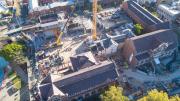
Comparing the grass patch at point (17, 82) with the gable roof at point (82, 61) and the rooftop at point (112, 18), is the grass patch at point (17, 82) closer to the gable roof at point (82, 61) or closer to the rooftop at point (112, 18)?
the gable roof at point (82, 61)

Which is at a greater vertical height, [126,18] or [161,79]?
[126,18]

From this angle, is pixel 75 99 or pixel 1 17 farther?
pixel 1 17

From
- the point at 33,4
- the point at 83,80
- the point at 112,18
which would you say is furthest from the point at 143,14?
the point at 33,4

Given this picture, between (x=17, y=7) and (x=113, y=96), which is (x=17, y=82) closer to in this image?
(x=113, y=96)

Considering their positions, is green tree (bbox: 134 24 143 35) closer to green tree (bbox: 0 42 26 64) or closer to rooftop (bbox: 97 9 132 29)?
rooftop (bbox: 97 9 132 29)

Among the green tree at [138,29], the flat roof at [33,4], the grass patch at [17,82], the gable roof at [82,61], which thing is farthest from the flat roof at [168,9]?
the grass patch at [17,82]

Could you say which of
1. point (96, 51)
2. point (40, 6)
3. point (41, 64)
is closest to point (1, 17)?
point (40, 6)

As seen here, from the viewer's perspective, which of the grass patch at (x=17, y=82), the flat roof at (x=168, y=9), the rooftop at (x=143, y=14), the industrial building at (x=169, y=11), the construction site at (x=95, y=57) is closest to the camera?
the construction site at (x=95, y=57)

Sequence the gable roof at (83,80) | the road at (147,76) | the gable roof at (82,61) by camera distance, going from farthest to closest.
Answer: the road at (147,76) → the gable roof at (82,61) → the gable roof at (83,80)

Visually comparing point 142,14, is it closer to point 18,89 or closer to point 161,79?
point 161,79
